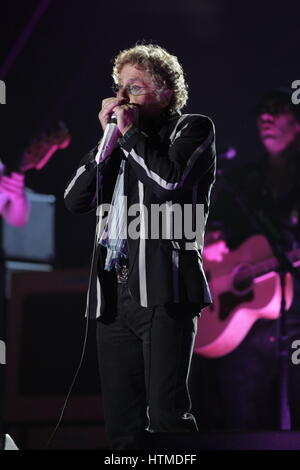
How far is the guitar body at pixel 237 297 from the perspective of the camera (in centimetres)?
380

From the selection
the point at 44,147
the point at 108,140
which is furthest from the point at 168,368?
the point at 44,147

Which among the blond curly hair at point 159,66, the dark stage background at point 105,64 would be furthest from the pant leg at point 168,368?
the dark stage background at point 105,64

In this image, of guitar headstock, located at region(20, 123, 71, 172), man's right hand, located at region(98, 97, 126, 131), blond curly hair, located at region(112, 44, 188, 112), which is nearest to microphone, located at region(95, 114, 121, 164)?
man's right hand, located at region(98, 97, 126, 131)

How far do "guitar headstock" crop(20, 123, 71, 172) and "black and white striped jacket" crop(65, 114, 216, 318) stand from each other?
212cm

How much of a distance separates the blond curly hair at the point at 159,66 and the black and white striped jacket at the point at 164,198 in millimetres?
117

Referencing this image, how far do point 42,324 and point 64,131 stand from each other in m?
1.06

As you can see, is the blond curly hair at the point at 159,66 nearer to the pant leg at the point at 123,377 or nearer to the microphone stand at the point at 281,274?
the pant leg at the point at 123,377

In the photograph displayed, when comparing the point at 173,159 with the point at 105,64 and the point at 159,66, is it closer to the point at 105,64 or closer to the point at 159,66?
the point at 159,66

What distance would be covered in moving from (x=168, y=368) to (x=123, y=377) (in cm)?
17

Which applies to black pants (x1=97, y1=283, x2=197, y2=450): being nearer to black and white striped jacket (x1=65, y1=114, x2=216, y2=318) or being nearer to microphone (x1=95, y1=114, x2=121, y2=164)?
black and white striped jacket (x1=65, y1=114, x2=216, y2=318)

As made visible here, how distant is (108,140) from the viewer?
78.8 inches

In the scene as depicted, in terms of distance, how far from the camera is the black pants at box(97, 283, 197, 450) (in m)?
1.85
